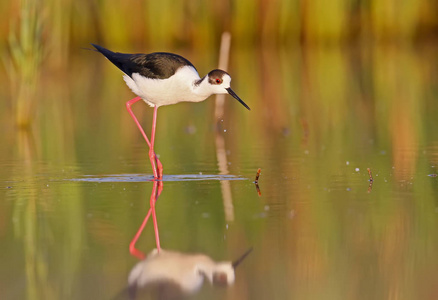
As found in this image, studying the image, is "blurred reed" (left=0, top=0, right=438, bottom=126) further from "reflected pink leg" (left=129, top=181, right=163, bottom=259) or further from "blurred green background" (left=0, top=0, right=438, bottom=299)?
"reflected pink leg" (left=129, top=181, right=163, bottom=259)

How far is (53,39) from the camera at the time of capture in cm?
1357

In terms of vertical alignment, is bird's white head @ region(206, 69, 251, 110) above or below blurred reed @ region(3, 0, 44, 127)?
below

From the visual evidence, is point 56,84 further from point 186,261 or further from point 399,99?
point 186,261

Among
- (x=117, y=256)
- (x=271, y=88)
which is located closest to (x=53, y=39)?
(x=271, y=88)

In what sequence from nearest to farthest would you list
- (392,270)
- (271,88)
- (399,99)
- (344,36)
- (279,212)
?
(392,270) < (279,212) < (399,99) < (271,88) < (344,36)

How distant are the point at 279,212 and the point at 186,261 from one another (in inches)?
40.8

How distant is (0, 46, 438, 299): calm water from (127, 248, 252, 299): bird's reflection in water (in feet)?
0.11

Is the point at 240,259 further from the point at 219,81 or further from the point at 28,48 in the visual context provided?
the point at 28,48

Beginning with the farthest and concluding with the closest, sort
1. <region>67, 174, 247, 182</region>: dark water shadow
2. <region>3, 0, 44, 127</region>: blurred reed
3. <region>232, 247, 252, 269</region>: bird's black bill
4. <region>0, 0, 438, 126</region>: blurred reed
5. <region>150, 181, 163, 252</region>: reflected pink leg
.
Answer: <region>0, 0, 438, 126</region>: blurred reed → <region>3, 0, 44, 127</region>: blurred reed → <region>67, 174, 247, 182</region>: dark water shadow → <region>150, 181, 163, 252</region>: reflected pink leg → <region>232, 247, 252, 269</region>: bird's black bill

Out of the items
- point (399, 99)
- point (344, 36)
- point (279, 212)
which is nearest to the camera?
point (279, 212)

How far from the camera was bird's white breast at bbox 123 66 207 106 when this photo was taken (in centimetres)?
632

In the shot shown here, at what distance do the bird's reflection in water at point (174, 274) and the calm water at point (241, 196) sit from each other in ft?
0.11

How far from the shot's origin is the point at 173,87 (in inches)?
251

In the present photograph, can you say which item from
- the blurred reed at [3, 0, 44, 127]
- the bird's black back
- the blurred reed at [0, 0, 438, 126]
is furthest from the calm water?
the blurred reed at [0, 0, 438, 126]
